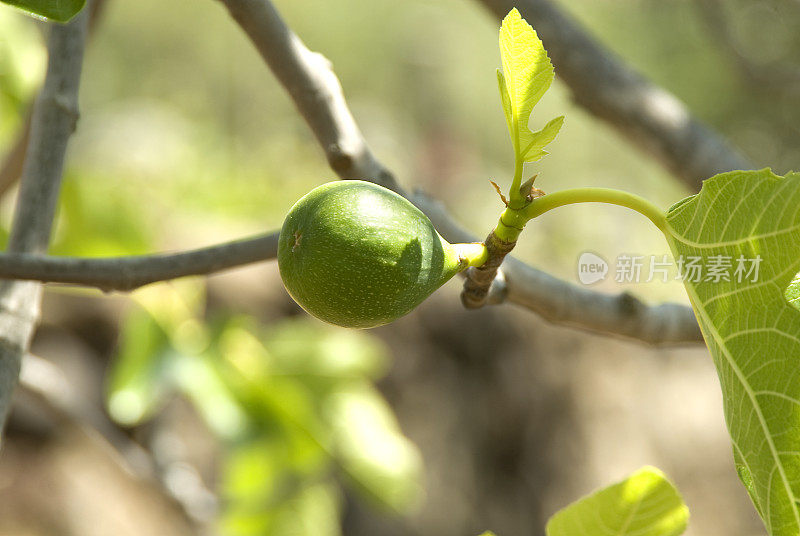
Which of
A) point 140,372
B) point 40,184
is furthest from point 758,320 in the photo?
point 140,372

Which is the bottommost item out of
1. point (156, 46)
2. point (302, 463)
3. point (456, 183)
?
point (156, 46)

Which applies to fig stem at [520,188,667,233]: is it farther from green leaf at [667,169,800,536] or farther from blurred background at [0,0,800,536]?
blurred background at [0,0,800,536]

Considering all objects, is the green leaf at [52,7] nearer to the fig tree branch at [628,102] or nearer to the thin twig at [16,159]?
the thin twig at [16,159]

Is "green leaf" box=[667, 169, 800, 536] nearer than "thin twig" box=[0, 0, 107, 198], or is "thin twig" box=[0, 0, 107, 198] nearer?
"green leaf" box=[667, 169, 800, 536]

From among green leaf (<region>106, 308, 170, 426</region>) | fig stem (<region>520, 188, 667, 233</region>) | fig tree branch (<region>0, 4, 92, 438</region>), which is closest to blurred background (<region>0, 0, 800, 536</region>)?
green leaf (<region>106, 308, 170, 426</region>)

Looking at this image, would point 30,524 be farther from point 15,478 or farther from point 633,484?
point 633,484

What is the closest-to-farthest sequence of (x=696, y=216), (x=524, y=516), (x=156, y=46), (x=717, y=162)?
(x=696, y=216) < (x=717, y=162) < (x=524, y=516) < (x=156, y=46)

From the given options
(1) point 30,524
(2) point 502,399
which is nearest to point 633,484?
(1) point 30,524
